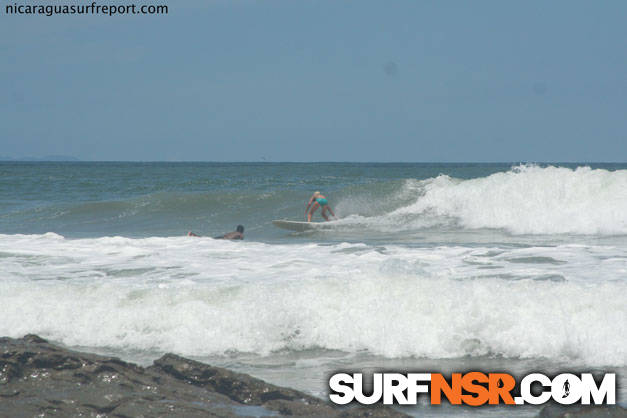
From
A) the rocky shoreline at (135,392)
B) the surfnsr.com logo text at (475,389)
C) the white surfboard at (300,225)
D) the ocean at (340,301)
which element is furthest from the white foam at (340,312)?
the white surfboard at (300,225)

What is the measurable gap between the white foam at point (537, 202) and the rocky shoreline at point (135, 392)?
1368 cm

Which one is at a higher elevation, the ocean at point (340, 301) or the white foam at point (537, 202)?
the white foam at point (537, 202)

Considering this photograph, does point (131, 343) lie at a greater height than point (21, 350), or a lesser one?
lesser

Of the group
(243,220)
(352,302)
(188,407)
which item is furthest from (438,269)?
(243,220)

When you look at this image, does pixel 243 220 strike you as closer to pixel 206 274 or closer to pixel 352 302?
pixel 206 274

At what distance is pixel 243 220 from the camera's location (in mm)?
22266

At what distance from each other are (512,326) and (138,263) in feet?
20.3

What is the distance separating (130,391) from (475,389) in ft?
7.57

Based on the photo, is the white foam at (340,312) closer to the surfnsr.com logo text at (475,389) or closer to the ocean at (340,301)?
the ocean at (340,301)

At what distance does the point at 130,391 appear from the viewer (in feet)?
12.3

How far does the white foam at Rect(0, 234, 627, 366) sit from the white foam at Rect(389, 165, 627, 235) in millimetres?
7935

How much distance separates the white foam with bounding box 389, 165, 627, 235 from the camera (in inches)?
680

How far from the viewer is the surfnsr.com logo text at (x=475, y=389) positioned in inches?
170

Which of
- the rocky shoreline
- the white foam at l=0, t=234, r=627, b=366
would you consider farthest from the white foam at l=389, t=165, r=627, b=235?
the rocky shoreline
